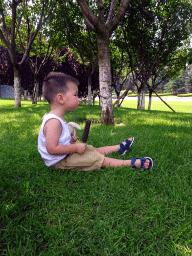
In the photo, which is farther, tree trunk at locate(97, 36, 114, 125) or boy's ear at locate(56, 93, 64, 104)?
tree trunk at locate(97, 36, 114, 125)

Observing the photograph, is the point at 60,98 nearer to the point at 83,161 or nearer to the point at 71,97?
the point at 71,97

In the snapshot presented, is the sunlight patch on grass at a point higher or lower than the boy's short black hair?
lower

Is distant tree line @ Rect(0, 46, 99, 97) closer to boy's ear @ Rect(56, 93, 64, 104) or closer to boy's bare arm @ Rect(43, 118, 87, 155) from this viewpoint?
boy's ear @ Rect(56, 93, 64, 104)

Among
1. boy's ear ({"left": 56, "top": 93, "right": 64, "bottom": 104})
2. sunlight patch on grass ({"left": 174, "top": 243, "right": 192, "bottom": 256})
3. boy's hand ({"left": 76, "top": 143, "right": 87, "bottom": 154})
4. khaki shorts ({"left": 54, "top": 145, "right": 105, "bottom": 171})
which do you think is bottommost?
sunlight patch on grass ({"left": 174, "top": 243, "right": 192, "bottom": 256})

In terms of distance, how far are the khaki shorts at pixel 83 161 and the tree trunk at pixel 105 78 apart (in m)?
3.74

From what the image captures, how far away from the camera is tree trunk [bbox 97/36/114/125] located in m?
5.61

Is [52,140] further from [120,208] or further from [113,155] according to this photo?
[113,155]

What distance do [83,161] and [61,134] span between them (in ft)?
1.62

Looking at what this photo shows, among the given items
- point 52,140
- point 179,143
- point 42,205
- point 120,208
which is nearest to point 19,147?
point 52,140

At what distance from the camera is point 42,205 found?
1733mm

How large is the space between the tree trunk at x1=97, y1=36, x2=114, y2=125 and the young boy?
3690 millimetres

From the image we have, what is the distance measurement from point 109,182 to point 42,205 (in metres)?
0.87

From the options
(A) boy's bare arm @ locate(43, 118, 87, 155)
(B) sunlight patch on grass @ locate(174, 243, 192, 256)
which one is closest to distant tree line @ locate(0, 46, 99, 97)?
(A) boy's bare arm @ locate(43, 118, 87, 155)

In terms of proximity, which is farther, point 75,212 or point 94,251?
point 75,212
